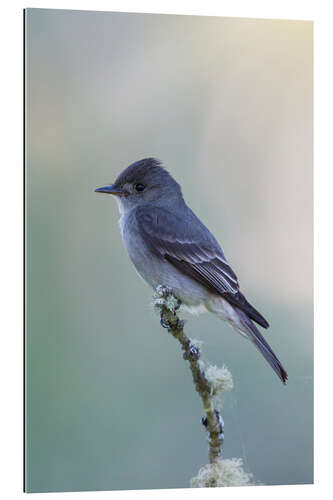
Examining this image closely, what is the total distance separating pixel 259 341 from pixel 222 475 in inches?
29.3

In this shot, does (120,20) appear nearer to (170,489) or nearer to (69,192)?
(69,192)

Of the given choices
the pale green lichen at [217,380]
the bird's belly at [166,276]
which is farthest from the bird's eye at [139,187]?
the pale green lichen at [217,380]

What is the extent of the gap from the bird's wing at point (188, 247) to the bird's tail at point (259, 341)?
0.55ft

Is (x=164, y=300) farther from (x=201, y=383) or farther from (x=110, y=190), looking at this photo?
(x=110, y=190)

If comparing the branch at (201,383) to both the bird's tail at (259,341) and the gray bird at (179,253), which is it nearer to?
→ the gray bird at (179,253)

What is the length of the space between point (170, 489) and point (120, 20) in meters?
2.66

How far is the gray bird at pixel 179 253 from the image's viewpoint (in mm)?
3947

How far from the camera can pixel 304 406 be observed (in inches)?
167

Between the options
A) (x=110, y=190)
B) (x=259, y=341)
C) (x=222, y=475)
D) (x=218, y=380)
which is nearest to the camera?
(x=218, y=380)

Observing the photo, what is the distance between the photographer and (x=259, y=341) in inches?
155

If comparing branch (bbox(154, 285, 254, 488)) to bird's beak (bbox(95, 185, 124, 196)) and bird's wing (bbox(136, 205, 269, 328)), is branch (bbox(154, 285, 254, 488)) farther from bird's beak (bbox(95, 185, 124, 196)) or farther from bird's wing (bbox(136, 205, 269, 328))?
bird's beak (bbox(95, 185, 124, 196))

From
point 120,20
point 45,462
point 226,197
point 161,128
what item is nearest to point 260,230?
point 226,197

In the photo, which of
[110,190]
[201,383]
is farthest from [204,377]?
[110,190]

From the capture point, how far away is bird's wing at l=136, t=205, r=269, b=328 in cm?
394
